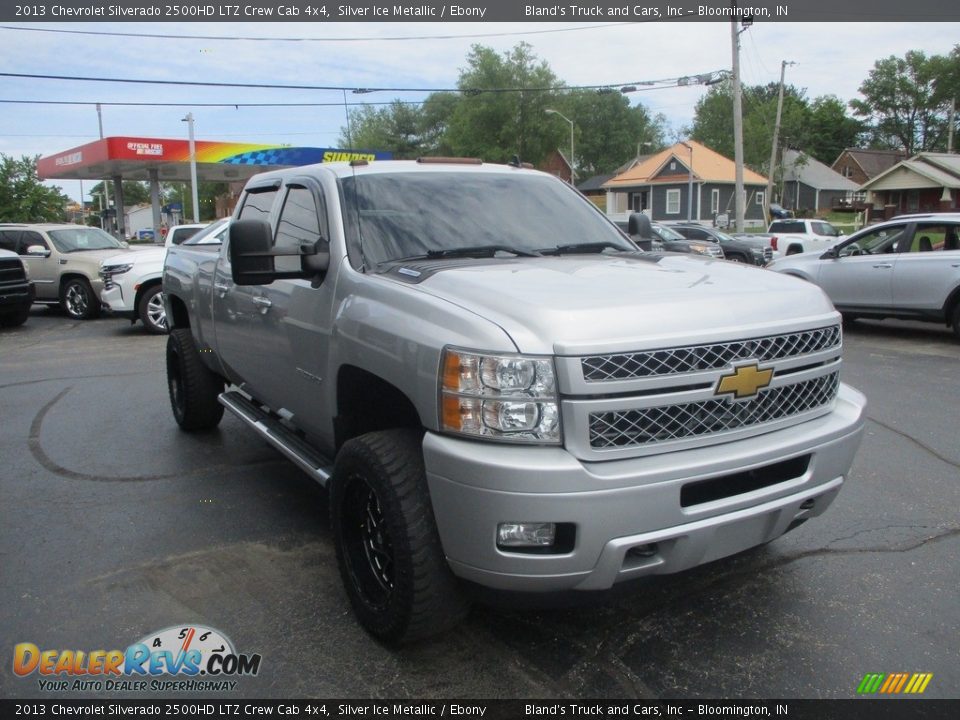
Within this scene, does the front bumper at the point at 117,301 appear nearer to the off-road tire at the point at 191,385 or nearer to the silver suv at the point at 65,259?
the silver suv at the point at 65,259

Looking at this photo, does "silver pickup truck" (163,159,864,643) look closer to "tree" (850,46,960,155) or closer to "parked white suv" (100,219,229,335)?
"parked white suv" (100,219,229,335)

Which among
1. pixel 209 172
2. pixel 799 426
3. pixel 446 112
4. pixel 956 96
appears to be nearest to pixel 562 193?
pixel 799 426

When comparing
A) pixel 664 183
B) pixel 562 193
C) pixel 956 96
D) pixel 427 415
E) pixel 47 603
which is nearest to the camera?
pixel 427 415

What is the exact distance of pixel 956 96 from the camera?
83312 mm

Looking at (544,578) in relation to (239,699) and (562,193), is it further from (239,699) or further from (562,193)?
(562,193)

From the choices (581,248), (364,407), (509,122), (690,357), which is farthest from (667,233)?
(509,122)

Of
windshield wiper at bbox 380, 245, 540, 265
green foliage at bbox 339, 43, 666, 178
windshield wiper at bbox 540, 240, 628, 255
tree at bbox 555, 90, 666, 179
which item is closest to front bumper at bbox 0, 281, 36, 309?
windshield wiper at bbox 380, 245, 540, 265

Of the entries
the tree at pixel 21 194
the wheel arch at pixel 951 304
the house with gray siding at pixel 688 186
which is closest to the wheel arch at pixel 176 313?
the wheel arch at pixel 951 304

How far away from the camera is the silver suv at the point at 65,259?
49.4 feet

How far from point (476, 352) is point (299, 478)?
124 inches

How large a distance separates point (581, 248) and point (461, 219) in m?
0.66

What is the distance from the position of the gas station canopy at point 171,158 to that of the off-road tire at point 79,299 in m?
12.1

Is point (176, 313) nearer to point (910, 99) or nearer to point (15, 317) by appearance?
point (15, 317)

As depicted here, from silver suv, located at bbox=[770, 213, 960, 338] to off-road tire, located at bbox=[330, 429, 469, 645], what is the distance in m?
9.43
